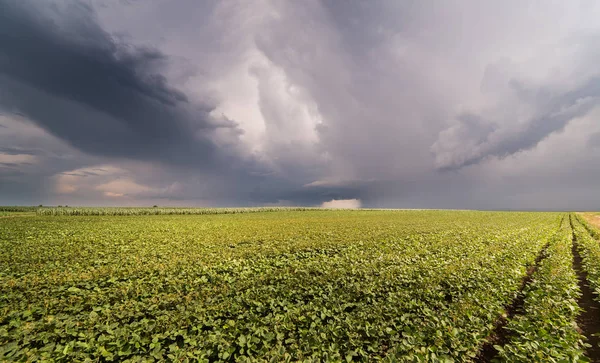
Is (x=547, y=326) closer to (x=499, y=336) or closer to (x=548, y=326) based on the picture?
(x=548, y=326)

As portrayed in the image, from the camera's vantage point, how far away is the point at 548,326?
21.9 feet

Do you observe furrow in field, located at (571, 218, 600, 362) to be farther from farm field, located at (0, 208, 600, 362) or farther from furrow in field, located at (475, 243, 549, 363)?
furrow in field, located at (475, 243, 549, 363)

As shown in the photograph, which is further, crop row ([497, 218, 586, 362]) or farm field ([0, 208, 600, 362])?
farm field ([0, 208, 600, 362])

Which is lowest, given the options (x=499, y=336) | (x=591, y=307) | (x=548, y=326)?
(x=591, y=307)

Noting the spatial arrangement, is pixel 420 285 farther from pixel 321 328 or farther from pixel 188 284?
pixel 188 284

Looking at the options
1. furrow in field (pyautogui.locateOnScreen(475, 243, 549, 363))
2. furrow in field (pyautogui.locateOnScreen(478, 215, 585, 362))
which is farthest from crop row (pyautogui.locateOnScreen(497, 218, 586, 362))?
furrow in field (pyautogui.locateOnScreen(475, 243, 549, 363))

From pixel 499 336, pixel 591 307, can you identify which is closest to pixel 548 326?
pixel 499 336

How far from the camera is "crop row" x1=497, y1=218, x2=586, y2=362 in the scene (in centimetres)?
518

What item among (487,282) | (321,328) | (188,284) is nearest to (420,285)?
(487,282)

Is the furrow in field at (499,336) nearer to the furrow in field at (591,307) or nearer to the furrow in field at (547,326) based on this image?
the furrow in field at (547,326)

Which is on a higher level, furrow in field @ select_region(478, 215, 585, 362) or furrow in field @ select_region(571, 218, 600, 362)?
furrow in field @ select_region(478, 215, 585, 362)

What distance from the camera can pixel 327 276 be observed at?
35.3 ft

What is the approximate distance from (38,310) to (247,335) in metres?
7.66

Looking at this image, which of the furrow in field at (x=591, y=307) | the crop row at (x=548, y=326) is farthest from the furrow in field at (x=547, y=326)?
the furrow in field at (x=591, y=307)
